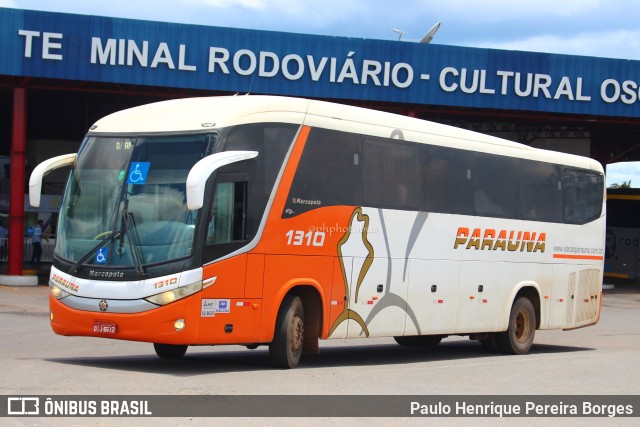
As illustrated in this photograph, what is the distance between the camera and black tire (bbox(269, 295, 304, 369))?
12.8 meters

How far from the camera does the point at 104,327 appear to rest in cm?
1180

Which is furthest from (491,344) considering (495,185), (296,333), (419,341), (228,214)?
(228,214)

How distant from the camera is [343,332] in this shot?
13836 mm

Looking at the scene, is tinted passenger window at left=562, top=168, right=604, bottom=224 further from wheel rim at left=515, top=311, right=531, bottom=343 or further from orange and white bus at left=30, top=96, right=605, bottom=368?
wheel rim at left=515, top=311, right=531, bottom=343

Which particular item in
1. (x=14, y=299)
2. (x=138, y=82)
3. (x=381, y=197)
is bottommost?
(x=14, y=299)

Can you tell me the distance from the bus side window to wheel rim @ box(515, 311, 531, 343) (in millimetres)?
7357

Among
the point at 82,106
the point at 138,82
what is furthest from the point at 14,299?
the point at 82,106

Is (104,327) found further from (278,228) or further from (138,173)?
(278,228)

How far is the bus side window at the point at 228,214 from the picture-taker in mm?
11961

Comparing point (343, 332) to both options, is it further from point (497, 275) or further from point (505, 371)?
point (497, 275)

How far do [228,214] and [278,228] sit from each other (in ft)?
2.70

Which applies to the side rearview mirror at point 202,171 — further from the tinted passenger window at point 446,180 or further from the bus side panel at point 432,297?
the bus side panel at point 432,297

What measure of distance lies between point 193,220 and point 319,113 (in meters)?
2.68

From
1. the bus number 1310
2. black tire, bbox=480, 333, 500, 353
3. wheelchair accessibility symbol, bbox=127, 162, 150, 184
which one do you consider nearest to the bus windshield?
wheelchair accessibility symbol, bbox=127, 162, 150, 184
